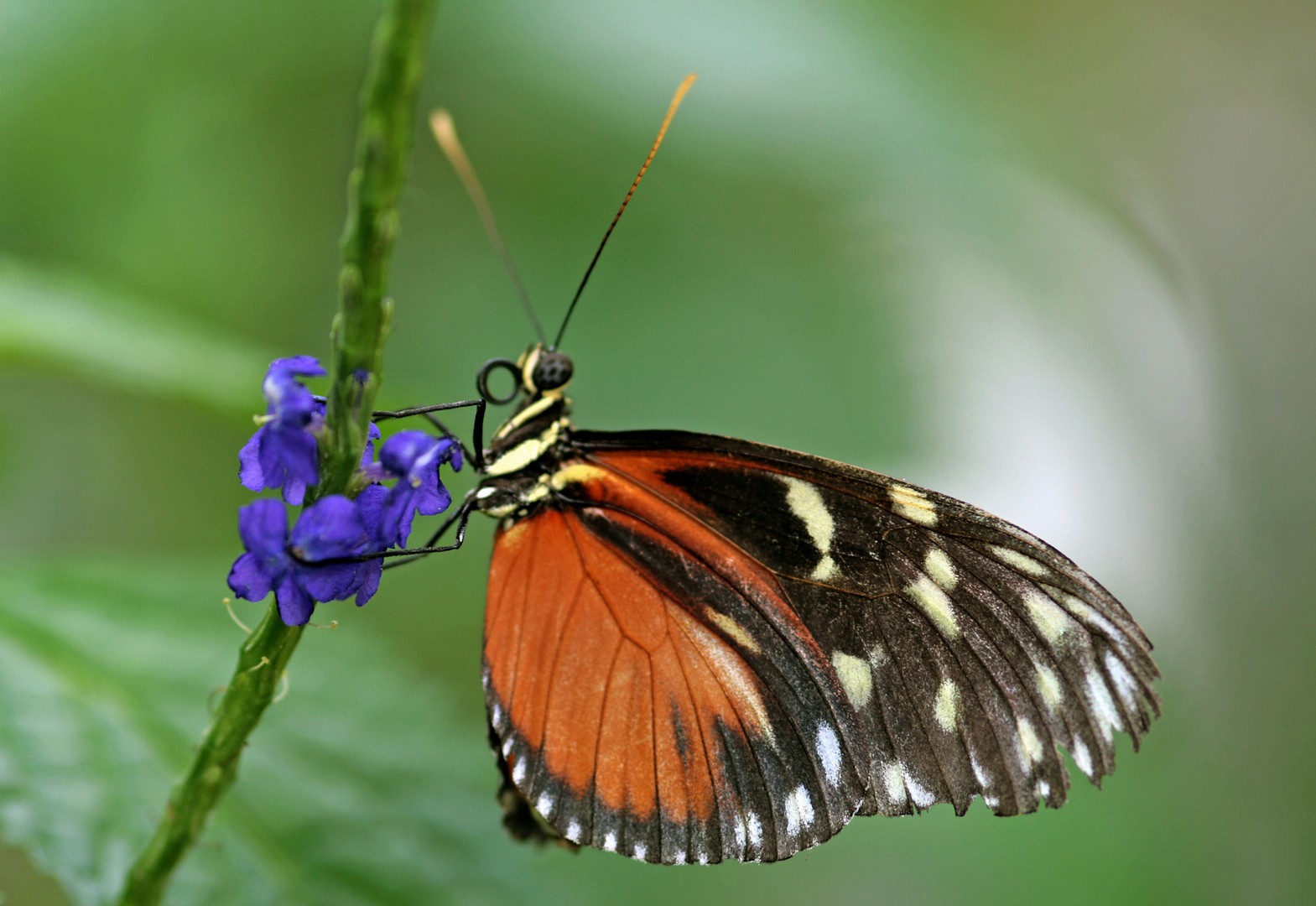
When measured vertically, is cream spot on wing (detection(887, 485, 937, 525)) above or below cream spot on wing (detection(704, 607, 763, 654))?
above

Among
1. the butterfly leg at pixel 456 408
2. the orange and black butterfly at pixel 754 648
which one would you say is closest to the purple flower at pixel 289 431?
the butterfly leg at pixel 456 408

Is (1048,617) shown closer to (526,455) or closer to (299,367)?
(526,455)

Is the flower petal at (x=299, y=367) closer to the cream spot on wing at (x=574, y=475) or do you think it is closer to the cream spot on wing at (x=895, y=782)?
the cream spot on wing at (x=574, y=475)

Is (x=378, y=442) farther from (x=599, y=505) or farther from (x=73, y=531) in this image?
(x=73, y=531)

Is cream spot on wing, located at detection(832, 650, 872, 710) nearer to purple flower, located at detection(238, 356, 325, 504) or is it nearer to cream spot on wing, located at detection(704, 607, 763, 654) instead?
cream spot on wing, located at detection(704, 607, 763, 654)

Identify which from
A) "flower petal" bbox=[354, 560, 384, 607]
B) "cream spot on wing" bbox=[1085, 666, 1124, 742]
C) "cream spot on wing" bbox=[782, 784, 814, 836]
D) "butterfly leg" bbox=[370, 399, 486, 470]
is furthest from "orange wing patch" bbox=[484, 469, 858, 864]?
"flower petal" bbox=[354, 560, 384, 607]

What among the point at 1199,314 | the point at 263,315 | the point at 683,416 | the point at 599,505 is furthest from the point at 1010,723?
the point at 1199,314

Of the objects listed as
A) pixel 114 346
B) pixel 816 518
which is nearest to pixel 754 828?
pixel 816 518
